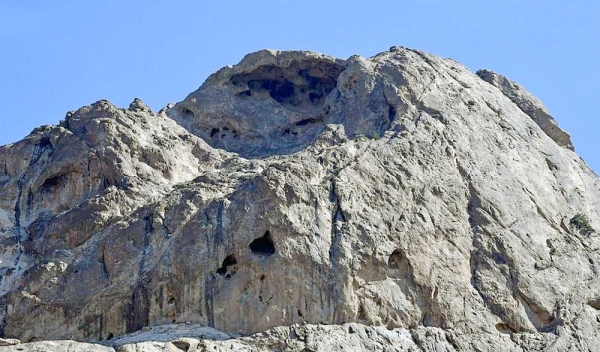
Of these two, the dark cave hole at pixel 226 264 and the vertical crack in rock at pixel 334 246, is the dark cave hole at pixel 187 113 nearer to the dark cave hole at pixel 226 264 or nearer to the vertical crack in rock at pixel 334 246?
the vertical crack in rock at pixel 334 246

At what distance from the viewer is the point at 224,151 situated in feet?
183

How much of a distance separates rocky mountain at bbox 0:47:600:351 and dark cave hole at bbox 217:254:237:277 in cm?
5

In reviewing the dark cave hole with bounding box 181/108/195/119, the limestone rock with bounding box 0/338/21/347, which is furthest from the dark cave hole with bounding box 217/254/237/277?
the dark cave hole with bounding box 181/108/195/119

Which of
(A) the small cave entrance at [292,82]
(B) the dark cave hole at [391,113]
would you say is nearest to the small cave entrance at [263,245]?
(B) the dark cave hole at [391,113]

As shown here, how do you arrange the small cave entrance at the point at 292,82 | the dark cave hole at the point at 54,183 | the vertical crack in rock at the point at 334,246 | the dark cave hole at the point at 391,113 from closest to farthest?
the vertical crack in rock at the point at 334,246
the dark cave hole at the point at 54,183
the dark cave hole at the point at 391,113
the small cave entrance at the point at 292,82

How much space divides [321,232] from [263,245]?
85.8 inches

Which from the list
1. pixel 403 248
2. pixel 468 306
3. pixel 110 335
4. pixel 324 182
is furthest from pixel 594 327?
pixel 110 335

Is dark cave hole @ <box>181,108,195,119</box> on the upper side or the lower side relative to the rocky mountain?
upper

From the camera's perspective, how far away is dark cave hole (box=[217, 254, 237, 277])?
142 ft

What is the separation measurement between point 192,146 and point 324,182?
9858 mm

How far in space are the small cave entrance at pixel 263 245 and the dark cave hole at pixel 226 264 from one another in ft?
2.49

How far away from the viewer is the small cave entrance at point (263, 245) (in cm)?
4362

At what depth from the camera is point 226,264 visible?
1716 inches

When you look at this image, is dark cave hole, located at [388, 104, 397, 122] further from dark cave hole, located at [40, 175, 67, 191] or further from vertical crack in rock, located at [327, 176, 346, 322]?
dark cave hole, located at [40, 175, 67, 191]
